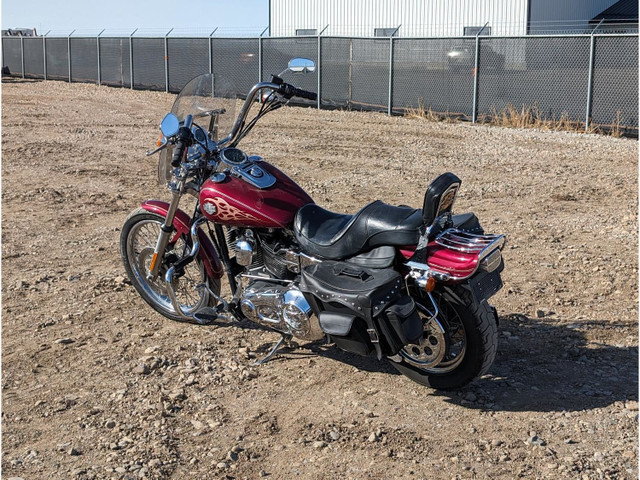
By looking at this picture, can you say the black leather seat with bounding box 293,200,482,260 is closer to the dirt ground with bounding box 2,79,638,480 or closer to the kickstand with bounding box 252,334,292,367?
the kickstand with bounding box 252,334,292,367

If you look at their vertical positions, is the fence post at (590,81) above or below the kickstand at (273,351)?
above

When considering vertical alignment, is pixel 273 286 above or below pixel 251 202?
below

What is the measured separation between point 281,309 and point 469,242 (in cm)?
119

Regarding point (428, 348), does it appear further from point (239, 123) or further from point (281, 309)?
point (239, 123)

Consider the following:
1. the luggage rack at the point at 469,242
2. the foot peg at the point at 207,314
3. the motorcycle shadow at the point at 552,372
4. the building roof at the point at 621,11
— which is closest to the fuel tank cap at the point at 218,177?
the foot peg at the point at 207,314

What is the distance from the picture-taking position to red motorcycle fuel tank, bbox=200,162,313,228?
4.77m

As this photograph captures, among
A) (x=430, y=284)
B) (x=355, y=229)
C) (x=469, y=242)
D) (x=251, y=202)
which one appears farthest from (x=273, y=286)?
(x=469, y=242)

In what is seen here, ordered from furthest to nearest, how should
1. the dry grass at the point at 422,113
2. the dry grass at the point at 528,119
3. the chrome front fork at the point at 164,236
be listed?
the dry grass at the point at 422,113, the dry grass at the point at 528,119, the chrome front fork at the point at 164,236

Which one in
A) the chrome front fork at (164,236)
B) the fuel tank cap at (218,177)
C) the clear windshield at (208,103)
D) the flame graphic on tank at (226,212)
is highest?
the clear windshield at (208,103)

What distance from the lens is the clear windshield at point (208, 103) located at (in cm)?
531

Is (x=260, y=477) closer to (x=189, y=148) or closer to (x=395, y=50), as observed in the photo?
(x=189, y=148)

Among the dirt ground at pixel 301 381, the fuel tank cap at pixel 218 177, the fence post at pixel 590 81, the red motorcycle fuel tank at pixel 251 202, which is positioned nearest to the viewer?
the dirt ground at pixel 301 381

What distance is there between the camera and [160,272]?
5.66 meters

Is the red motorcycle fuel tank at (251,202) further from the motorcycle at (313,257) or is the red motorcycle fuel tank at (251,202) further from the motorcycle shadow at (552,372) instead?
the motorcycle shadow at (552,372)
